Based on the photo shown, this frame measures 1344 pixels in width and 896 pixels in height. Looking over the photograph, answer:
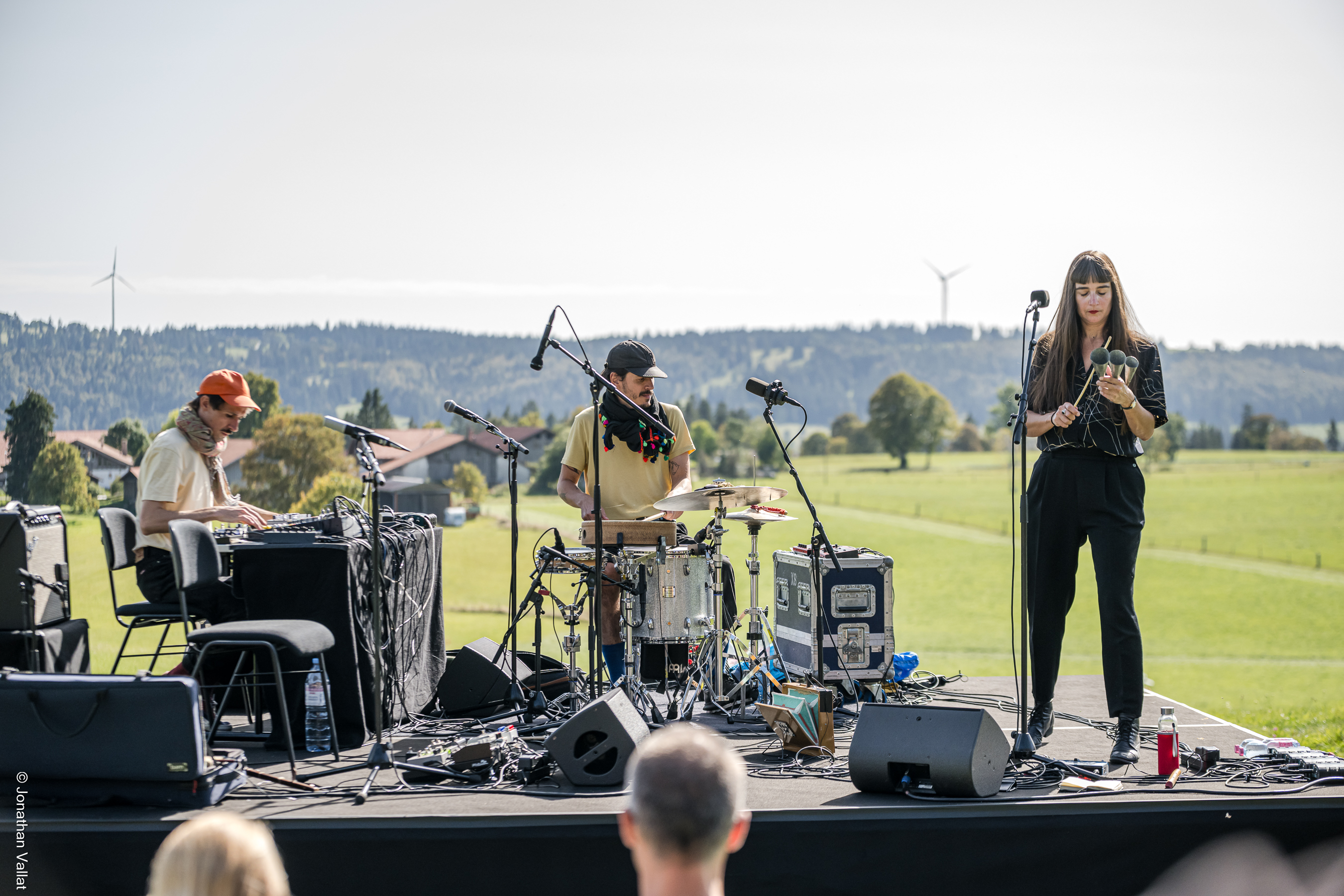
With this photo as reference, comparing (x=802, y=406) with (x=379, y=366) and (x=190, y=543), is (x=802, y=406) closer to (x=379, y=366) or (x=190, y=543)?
(x=190, y=543)

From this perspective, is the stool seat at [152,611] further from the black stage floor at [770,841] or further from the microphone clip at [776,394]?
the microphone clip at [776,394]

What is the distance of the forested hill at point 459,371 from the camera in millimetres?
11273

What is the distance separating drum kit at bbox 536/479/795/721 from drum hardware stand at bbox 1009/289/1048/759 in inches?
43.5

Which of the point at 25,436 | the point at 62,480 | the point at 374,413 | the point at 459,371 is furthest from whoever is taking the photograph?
the point at 459,371

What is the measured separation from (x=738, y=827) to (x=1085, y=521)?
315cm

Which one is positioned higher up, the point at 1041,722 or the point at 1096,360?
the point at 1096,360

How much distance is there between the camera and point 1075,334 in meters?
4.34

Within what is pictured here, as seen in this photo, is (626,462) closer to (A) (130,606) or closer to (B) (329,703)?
(B) (329,703)

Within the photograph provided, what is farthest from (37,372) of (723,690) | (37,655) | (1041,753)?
(1041,753)

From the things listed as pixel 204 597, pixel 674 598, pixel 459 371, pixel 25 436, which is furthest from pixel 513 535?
pixel 459 371

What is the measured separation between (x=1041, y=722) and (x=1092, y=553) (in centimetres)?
86

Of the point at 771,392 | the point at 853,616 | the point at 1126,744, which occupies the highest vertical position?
the point at 771,392

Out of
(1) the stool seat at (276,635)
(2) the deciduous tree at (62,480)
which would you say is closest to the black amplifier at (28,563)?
(1) the stool seat at (276,635)

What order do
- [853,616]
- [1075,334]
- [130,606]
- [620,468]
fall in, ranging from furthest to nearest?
1. [853,616]
2. [620,468]
3. [130,606]
4. [1075,334]
